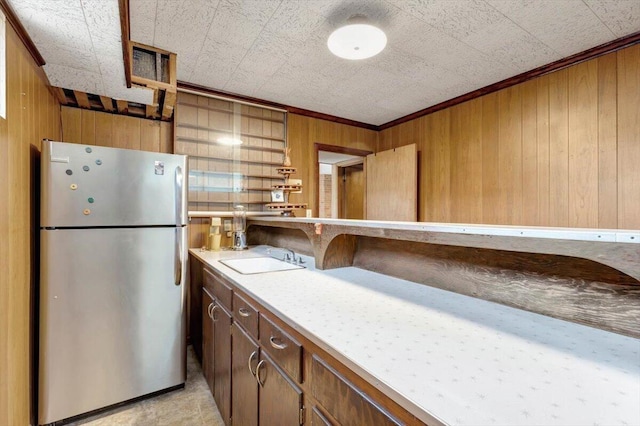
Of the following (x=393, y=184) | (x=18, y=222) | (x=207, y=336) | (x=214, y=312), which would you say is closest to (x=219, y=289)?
(x=214, y=312)

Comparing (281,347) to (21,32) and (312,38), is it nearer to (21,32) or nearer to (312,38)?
(21,32)

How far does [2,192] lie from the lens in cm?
130

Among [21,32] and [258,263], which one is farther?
[258,263]

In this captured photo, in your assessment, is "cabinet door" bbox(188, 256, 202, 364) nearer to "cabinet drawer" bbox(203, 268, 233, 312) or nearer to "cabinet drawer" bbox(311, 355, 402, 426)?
"cabinet drawer" bbox(203, 268, 233, 312)

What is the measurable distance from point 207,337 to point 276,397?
3.92ft

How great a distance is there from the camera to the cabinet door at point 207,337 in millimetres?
1956

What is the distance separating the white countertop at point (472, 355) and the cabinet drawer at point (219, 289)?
1.26 ft

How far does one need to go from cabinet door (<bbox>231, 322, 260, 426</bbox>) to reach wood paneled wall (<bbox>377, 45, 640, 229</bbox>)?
9.05ft

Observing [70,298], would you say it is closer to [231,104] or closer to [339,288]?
[339,288]

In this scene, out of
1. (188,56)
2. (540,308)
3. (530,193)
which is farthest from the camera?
(530,193)

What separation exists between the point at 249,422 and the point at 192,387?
1.08 m

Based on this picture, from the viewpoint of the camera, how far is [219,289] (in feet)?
5.90

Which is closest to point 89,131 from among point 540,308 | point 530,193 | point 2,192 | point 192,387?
point 2,192

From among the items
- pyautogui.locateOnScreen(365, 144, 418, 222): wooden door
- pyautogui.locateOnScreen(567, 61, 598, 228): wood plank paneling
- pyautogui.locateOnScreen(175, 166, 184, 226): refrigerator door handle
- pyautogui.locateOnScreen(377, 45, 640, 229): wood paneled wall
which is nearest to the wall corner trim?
pyautogui.locateOnScreen(175, 166, 184, 226): refrigerator door handle
